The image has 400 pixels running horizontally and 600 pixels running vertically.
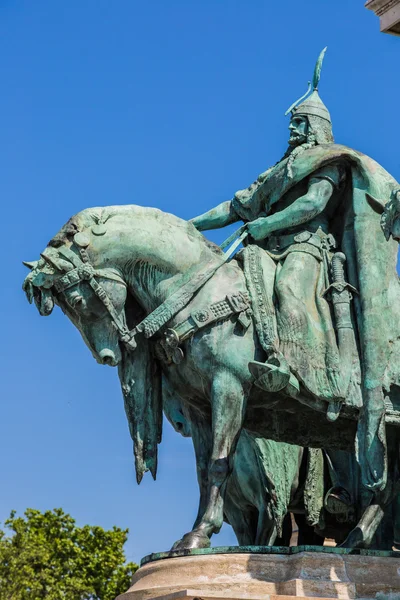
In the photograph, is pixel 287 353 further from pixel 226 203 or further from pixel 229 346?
pixel 226 203

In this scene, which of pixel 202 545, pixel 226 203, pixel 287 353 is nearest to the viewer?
pixel 202 545

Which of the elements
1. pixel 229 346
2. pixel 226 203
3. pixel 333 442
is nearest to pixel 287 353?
pixel 229 346

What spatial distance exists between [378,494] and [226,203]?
10.4ft

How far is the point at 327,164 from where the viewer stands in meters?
11.5

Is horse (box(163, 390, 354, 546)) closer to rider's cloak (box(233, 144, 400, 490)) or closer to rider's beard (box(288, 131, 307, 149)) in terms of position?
rider's cloak (box(233, 144, 400, 490))

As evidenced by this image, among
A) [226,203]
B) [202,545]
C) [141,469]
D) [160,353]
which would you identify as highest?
[226,203]

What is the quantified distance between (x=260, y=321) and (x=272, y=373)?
0.49m

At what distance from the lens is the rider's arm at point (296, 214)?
11.4 m

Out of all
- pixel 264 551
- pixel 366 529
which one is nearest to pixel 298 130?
pixel 366 529

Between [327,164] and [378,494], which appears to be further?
[327,164]

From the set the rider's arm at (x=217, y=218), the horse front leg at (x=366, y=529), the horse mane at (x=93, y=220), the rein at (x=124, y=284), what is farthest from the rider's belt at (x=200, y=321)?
the horse front leg at (x=366, y=529)

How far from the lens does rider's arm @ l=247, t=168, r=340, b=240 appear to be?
11367 millimetres

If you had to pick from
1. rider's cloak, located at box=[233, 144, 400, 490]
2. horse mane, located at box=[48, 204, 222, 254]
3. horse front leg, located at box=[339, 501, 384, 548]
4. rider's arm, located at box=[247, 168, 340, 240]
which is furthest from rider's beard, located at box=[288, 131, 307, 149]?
horse front leg, located at box=[339, 501, 384, 548]

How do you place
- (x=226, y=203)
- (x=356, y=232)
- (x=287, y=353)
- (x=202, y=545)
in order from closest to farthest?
1. (x=202, y=545)
2. (x=287, y=353)
3. (x=356, y=232)
4. (x=226, y=203)
